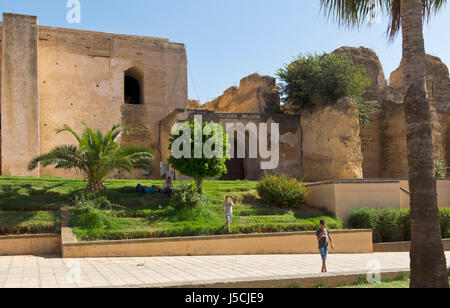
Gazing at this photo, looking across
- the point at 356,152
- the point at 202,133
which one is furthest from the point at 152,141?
the point at 356,152

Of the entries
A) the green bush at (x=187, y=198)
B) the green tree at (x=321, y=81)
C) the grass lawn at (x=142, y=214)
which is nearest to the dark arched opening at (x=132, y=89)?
the green tree at (x=321, y=81)

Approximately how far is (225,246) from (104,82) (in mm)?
14767

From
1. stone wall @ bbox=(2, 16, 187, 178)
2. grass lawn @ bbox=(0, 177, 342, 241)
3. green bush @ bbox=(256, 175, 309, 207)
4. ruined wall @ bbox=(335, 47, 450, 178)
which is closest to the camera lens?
grass lawn @ bbox=(0, 177, 342, 241)

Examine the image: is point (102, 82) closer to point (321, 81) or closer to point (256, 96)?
point (256, 96)

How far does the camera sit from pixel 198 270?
10047 millimetres

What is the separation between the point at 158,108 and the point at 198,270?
17172mm

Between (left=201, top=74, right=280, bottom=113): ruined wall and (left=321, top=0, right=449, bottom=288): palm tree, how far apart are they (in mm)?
18304

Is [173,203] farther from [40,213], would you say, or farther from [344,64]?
[344,64]

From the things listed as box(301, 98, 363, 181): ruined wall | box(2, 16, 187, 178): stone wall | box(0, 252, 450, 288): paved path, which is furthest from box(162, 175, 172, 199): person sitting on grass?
box(301, 98, 363, 181): ruined wall

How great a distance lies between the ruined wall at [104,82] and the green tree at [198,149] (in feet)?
27.0

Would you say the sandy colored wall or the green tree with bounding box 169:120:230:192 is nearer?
the green tree with bounding box 169:120:230:192

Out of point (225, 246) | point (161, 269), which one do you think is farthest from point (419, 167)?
point (225, 246)

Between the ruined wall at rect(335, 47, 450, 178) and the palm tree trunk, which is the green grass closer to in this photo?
the palm tree trunk

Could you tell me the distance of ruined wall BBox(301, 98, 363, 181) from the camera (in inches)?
939
